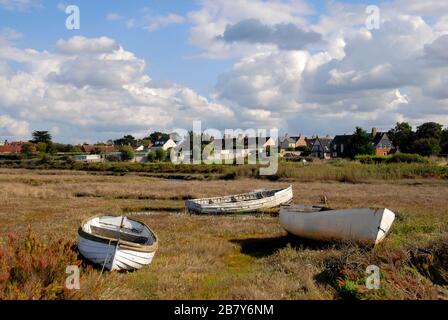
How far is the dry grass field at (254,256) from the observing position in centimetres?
999

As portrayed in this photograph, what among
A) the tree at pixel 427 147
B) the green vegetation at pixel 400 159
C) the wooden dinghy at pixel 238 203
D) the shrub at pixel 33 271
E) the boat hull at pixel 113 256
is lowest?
the wooden dinghy at pixel 238 203

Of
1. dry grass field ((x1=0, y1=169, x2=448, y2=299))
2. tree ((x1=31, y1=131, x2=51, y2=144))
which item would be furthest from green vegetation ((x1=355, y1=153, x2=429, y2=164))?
tree ((x1=31, y1=131, x2=51, y2=144))

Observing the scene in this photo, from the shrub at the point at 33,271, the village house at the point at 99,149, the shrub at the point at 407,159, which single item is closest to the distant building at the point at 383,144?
the shrub at the point at 407,159

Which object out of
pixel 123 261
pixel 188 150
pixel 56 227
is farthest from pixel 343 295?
pixel 188 150

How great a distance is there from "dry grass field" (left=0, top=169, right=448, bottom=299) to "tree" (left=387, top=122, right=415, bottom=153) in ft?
196

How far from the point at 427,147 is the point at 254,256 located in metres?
A: 69.0

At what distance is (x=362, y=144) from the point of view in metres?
73.8

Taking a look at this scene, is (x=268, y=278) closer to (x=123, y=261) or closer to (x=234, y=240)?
(x=123, y=261)

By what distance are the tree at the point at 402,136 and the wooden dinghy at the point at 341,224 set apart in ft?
235

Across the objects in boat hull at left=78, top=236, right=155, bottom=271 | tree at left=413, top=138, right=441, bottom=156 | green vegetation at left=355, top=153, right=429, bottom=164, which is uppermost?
tree at left=413, top=138, right=441, bottom=156

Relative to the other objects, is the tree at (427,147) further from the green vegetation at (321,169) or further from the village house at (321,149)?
the village house at (321,149)

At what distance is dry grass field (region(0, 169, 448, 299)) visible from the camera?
32.8 ft

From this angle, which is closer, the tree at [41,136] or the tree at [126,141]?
the tree at [41,136]

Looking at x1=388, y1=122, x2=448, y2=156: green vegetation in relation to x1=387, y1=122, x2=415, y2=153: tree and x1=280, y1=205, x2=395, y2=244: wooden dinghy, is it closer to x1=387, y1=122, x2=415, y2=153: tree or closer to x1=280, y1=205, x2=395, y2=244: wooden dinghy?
x1=387, y1=122, x2=415, y2=153: tree
